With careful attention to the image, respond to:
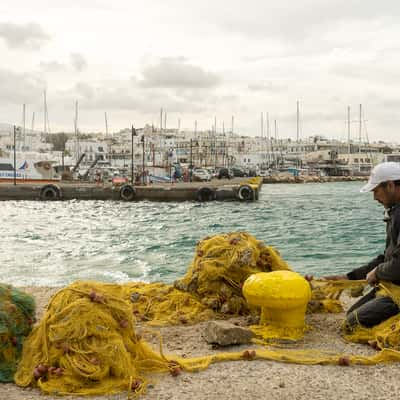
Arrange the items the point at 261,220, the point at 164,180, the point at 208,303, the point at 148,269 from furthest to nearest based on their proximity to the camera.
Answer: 1. the point at 164,180
2. the point at 261,220
3. the point at 148,269
4. the point at 208,303

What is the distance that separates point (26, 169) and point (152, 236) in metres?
36.1

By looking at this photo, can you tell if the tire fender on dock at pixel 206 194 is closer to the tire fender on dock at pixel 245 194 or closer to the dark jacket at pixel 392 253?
the tire fender on dock at pixel 245 194

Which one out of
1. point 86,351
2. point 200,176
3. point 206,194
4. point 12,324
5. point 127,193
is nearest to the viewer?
point 86,351

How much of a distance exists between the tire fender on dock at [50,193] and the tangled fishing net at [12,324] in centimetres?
4155

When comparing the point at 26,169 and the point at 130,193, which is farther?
the point at 26,169

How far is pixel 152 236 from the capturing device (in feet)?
71.4

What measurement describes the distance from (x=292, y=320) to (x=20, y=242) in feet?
54.4

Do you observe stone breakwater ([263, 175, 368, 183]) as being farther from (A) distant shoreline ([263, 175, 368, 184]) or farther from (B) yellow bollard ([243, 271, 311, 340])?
(B) yellow bollard ([243, 271, 311, 340])

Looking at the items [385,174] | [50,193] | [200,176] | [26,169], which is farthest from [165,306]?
[200,176]

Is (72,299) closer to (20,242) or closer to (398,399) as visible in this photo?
(398,399)

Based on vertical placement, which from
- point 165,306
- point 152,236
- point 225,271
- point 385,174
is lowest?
point 152,236

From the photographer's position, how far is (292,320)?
210 inches

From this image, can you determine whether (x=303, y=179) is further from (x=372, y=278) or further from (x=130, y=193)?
(x=372, y=278)

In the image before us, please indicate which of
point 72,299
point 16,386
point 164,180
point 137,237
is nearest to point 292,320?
point 72,299
